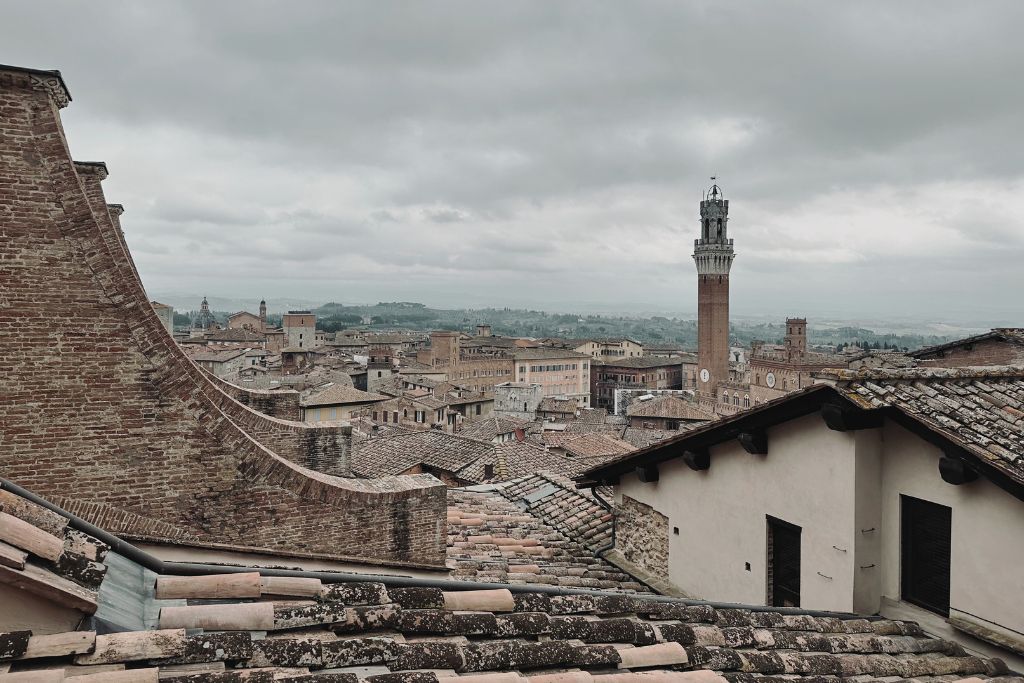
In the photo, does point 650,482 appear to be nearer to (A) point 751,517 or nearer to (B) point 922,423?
(A) point 751,517

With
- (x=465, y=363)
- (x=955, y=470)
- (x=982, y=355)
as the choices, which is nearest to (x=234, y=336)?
(x=465, y=363)

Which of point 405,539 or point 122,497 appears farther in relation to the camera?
point 405,539

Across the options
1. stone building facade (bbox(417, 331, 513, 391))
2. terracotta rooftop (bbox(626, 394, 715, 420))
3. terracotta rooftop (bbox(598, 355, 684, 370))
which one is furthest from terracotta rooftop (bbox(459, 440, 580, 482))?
terracotta rooftop (bbox(598, 355, 684, 370))

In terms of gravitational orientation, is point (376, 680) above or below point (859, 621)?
above

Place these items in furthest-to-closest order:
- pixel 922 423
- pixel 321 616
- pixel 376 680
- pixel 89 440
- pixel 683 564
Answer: pixel 683 564 → pixel 89 440 → pixel 922 423 → pixel 321 616 → pixel 376 680

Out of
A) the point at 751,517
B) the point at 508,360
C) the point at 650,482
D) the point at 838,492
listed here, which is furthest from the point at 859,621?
the point at 508,360

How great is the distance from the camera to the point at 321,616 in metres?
3.41

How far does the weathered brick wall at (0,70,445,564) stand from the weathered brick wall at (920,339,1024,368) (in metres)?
15.6

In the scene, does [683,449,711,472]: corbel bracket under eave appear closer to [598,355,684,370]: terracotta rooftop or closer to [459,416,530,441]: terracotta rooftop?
[459,416,530,441]: terracotta rooftop

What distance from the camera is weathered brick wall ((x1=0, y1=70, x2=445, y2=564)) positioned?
647 cm

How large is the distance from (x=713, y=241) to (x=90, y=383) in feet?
344

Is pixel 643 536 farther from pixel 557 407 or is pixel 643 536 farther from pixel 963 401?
pixel 557 407

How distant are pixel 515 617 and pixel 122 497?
4.74 m

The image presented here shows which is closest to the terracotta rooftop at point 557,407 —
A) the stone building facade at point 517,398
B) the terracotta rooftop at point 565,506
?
the stone building facade at point 517,398
